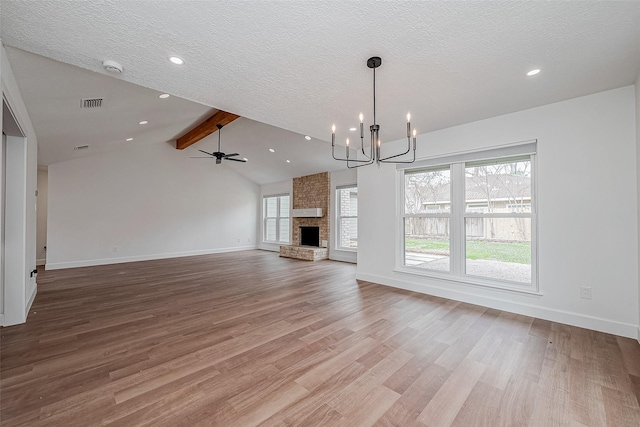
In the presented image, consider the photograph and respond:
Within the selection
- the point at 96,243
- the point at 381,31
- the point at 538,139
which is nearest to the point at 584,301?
the point at 538,139

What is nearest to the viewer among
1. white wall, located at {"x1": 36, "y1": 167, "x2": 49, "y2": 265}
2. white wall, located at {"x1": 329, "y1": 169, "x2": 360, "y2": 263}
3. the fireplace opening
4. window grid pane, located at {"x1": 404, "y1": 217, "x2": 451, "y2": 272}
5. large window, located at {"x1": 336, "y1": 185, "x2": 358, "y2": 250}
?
window grid pane, located at {"x1": 404, "y1": 217, "x2": 451, "y2": 272}

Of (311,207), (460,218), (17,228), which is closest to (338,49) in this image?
(460,218)

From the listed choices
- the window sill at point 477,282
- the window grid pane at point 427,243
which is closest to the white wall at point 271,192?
the window grid pane at point 427,243

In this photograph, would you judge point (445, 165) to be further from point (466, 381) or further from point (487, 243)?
point (466, 381)

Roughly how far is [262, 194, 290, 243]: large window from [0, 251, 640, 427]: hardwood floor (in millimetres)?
5860

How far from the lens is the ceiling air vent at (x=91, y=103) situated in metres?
3.34

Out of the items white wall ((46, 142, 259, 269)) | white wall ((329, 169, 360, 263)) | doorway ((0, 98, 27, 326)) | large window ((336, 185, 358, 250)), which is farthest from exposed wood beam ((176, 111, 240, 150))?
large window ((336, 185, 358, 250))

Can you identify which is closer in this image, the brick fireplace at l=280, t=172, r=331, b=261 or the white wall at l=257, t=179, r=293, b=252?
the brick fireplace at l=280, t=172, r=331, b=261

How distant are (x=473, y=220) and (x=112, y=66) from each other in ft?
15.2

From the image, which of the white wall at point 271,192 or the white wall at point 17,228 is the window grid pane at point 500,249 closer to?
the white wall at point 17,228

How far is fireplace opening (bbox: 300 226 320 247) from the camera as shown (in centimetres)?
842

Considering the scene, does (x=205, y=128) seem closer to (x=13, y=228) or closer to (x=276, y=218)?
(x=13, y=228)

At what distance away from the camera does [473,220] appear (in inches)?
153

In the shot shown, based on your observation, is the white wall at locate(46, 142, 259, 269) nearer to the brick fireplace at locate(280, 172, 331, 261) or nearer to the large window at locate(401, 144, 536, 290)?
the brick fireplace at locate(280, 172, 331, 261)
